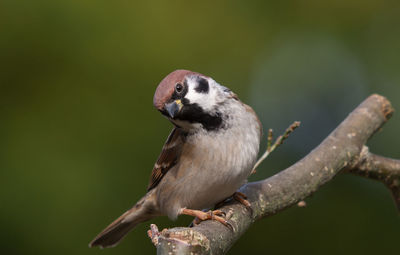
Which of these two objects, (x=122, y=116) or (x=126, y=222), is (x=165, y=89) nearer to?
(x=126, y=222)

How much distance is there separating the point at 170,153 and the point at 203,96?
0.39 m

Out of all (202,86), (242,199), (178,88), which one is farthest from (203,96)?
(242,199)

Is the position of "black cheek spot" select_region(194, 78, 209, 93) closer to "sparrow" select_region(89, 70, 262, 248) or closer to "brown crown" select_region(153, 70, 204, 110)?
"sparrow" select_region(89, 70, 262, 248)

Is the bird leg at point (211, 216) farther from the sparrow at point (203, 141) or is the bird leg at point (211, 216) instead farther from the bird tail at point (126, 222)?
the bird tail at point (126, 222)

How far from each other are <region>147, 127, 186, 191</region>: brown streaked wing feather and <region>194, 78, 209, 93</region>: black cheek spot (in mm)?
244

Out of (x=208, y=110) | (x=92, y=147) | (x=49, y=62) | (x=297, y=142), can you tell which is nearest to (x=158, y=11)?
(x=49, y=62)

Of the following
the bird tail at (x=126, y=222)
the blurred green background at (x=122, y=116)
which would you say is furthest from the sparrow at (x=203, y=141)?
the blurred green background at (x=122, y=116)

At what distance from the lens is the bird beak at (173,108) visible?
7.53 feet

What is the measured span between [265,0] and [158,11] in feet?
3.16

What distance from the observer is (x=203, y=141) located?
2.51 metres

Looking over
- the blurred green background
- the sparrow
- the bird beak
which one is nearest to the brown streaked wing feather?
the sparrow

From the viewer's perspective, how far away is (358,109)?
3.18m

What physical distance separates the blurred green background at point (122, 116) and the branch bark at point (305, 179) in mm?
922

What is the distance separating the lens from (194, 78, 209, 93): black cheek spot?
248cm
